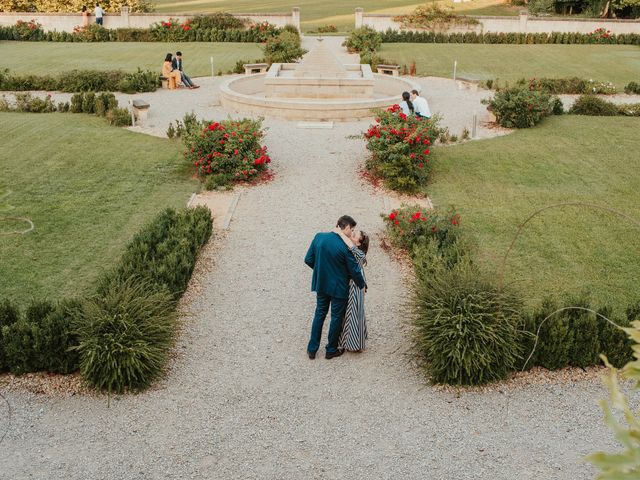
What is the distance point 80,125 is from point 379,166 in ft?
31.0

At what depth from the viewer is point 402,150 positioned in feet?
48.0

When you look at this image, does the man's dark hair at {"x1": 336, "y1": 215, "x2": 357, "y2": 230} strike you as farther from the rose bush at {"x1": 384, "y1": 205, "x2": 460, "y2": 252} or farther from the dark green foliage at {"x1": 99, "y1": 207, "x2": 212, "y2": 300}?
the rose bush at {"x1": 384, "y1": 205, "x2": 460, "y2": 252}

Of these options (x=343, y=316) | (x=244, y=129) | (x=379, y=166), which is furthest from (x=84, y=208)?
(x=343, y=316)

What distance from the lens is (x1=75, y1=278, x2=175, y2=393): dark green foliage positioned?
7895mm

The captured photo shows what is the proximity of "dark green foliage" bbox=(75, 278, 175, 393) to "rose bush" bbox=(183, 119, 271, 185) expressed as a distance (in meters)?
6.90

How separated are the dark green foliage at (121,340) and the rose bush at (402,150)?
7368mm

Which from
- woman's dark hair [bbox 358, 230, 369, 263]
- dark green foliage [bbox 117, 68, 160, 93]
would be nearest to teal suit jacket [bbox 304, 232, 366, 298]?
woman's dark hair [bbox 358, 230, 369, 263]

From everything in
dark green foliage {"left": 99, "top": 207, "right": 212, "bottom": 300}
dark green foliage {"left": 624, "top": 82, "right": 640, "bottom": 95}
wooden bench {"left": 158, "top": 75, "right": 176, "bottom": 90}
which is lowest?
dark green foliage {"left": 99, "top": 207, "right": 212, "bottom": 300}

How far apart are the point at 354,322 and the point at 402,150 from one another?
6700 mm

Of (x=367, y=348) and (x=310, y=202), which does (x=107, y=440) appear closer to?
(x=367, y=348)

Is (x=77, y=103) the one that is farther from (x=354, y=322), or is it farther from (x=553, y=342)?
(x=553, y=342)

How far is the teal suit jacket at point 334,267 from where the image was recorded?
8.29m

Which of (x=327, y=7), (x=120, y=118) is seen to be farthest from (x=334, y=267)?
(x=327, y=7)

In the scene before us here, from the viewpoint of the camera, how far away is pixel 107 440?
23.7 feet
